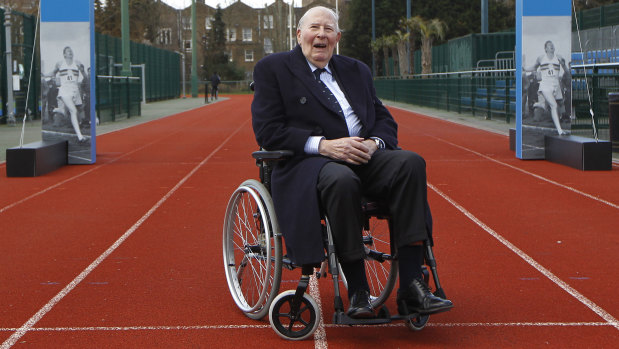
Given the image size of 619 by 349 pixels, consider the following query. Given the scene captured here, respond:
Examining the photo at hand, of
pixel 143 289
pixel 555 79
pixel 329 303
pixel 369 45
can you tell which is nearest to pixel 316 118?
pixel 329 303

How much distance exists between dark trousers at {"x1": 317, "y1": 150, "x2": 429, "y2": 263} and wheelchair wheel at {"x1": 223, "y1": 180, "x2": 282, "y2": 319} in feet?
1.09

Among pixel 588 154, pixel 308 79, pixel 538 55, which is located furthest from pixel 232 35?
pixel 308 79

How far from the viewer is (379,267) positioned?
605 cm

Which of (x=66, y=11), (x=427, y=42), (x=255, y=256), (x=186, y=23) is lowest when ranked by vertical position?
(x=255, y=256)

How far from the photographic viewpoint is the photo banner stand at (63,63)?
13609mm

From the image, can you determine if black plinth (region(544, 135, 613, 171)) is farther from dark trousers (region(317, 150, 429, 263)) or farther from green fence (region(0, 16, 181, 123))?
green fence (region(0, 16, 181, 123))

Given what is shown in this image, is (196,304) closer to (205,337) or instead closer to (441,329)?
(205,337)

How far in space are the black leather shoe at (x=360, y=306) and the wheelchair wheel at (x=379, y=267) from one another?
13.7 inches

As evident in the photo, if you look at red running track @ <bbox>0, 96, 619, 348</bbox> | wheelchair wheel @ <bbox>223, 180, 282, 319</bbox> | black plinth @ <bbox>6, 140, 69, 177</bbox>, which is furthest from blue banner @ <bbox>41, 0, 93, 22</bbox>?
wheelchair wheel @ <bbox>223, 180, 282, 319</bbox>

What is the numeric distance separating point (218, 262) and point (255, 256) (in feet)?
5.08

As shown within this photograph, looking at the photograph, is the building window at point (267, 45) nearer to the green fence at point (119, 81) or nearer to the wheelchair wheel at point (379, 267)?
the green fence at point (119, 81)

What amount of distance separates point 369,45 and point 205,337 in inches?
2584

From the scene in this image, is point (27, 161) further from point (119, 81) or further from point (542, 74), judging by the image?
point (119, 81)

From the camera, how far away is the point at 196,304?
17.7 feet
